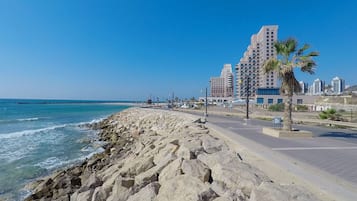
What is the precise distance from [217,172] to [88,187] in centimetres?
398

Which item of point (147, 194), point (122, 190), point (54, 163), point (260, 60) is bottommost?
point (54, 163)

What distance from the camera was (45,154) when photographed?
588 inches

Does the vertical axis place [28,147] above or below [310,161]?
below

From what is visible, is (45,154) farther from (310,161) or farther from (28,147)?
(310,161)

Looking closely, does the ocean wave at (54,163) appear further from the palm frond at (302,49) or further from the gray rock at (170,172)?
the palm frond at (302,49)

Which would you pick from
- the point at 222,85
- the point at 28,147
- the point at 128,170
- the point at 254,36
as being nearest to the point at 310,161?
the point at 128,170

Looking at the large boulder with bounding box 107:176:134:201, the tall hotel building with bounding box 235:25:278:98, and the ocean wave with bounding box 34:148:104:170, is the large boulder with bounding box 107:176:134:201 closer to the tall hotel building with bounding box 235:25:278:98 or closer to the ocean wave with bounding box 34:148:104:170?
the ocean wave with bounding box 34:148:104:170

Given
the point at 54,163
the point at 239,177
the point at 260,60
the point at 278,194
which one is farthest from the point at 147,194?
the point at 260,60

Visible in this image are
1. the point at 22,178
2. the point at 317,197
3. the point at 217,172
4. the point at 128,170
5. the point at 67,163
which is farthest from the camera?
the point at 67,163

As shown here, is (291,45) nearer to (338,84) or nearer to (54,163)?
(54,163)

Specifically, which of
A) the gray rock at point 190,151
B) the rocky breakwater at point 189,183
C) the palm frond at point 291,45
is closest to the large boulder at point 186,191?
the rocky breakwater at point 189,183

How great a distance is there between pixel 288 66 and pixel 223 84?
99044mm

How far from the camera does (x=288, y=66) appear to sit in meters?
10.7

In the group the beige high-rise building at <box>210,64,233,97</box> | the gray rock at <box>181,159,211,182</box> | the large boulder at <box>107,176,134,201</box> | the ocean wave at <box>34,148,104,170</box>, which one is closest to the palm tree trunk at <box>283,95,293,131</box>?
the gray rock at <box>181,159,211,182</box>
